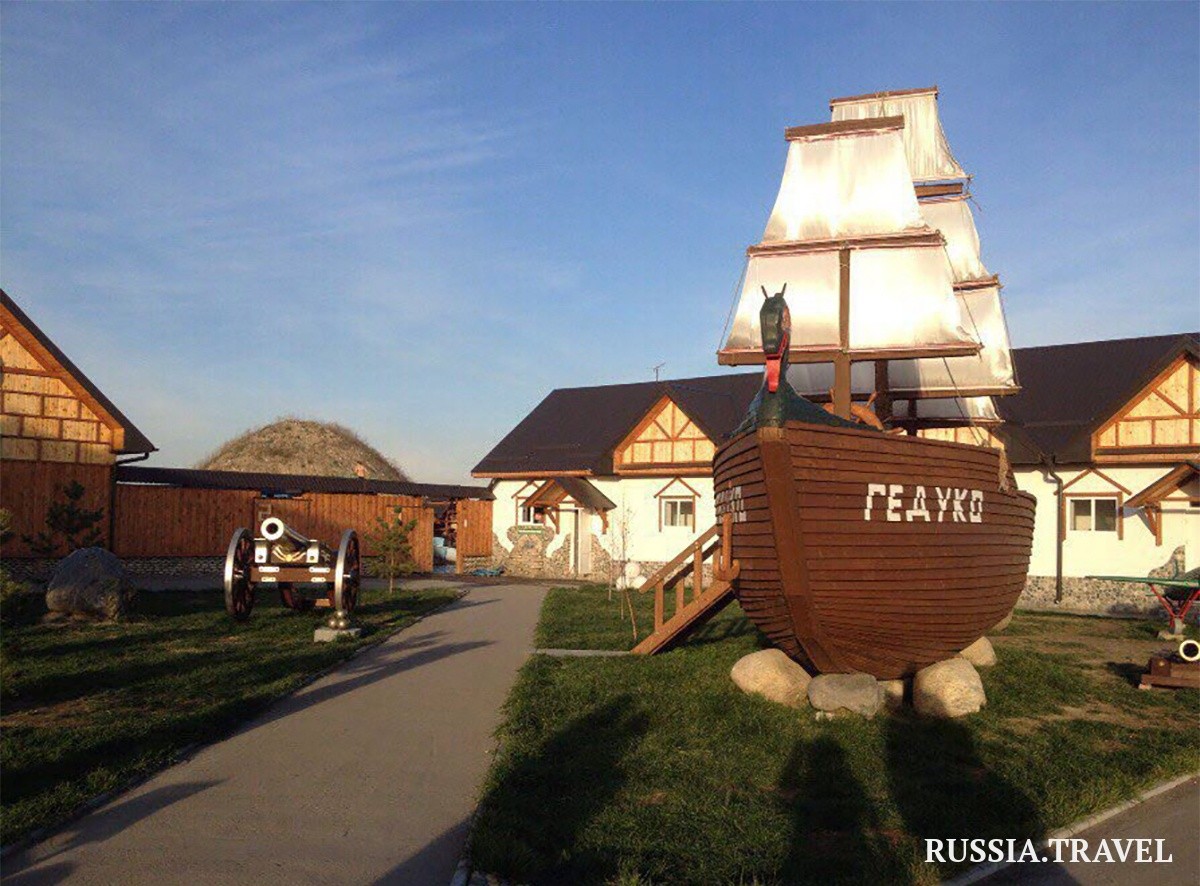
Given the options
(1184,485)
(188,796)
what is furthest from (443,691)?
(1184,485)

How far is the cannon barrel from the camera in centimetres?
1470

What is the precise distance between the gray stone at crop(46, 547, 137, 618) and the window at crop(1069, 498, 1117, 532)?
19.4 meters

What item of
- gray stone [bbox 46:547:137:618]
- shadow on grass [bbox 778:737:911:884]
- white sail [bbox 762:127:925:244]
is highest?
white sail [bbox 762:127:925:244]

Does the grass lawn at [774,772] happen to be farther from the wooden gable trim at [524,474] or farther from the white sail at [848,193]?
the wooden gable trim at [524,474]

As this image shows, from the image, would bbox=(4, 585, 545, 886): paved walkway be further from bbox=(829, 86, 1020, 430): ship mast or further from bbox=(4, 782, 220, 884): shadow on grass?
bbox=(829, 86, 1020, 430): ship mast

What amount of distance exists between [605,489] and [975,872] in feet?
76.2

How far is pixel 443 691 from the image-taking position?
1041cm

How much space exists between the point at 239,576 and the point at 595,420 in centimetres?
1874

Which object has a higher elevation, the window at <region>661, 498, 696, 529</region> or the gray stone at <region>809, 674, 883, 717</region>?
the window at <region>661, 498, 696, 529</region>

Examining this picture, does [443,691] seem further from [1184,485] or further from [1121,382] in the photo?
[1121,382]

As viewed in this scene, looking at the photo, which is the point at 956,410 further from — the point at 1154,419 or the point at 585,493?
the point at 585,493

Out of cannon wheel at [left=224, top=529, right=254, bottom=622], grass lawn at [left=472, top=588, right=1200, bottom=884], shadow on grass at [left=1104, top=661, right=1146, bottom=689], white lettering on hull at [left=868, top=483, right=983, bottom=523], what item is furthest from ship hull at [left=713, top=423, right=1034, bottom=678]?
cannon wheel at [left=224, top=529, right=254, bottom=622]

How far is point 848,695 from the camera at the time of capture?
9.19m

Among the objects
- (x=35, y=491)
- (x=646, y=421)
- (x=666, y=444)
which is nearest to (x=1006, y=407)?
(x=666, y=444)
